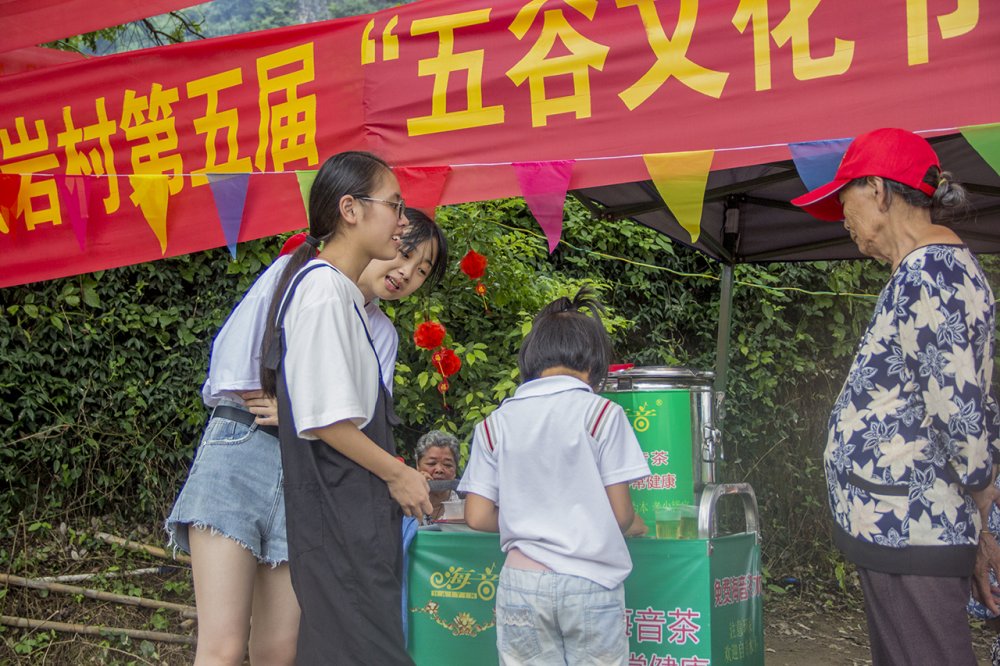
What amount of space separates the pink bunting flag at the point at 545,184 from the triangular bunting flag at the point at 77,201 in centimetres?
152

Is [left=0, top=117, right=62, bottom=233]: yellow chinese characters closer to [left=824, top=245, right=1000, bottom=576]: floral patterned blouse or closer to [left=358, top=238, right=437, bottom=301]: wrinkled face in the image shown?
[left=358, top=238, right=437, bottom=301]: wrinkled face

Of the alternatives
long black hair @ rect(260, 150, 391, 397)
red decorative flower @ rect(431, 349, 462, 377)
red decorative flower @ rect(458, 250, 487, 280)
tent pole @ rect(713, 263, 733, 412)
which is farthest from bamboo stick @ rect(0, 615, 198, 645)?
long black hair @ rect(260, 150, 391, 397)

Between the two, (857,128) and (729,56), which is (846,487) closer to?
(857,128)

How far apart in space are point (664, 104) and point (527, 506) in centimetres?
103

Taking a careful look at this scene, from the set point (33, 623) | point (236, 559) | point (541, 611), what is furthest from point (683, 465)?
point (33, 623)

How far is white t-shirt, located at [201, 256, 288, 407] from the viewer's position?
195cm

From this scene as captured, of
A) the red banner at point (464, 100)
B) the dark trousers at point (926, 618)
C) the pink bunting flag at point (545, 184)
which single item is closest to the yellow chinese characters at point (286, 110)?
the red banner at point (464, 100)

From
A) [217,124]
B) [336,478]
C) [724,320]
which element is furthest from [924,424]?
[724,320]

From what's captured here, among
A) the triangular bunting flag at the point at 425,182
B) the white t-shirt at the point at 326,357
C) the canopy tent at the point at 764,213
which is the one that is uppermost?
the canopy tent at the point at 764,213

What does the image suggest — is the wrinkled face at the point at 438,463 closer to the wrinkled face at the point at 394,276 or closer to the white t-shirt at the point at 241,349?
the wrinkled face at the point at 394,276

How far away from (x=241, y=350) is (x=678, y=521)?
44.2 inches

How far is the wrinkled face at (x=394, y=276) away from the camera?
2.48 meters

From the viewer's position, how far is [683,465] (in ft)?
7.57

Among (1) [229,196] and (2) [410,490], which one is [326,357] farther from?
(1) [229,196]
